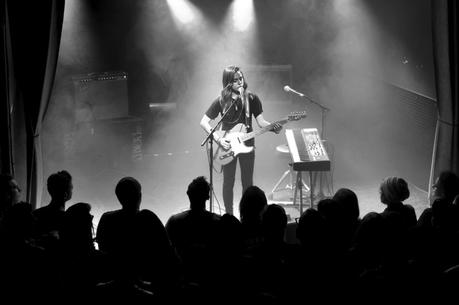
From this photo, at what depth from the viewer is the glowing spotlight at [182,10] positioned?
35.1ft

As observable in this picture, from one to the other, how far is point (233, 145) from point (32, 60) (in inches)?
92.5

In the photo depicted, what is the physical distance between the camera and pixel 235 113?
22.7ft

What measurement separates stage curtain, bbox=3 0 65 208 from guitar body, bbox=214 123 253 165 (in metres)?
1.99

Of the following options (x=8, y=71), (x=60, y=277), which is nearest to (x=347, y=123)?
(x=8, y=71)

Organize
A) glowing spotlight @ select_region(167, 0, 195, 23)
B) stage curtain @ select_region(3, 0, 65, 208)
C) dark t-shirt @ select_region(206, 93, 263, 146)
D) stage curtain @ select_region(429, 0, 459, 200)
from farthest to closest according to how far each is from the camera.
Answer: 1. glowing spotlight @ select_region(167, 0, 195, 23)
2. dark t-shirt @ select_region(206, 93, 263, 146)
3. stage curtain @ select_region(429, 0, 459, 200)
4. stage curtain @ select_region(3, 0, 65, 208)

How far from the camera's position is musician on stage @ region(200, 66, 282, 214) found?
6.80m

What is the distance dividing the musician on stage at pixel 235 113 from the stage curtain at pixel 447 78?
6.11 ft

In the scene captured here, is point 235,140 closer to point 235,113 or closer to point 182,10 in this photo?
point 235,113

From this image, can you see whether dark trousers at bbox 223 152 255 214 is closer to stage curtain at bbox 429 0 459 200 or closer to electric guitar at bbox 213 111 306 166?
electric guitar at bbox 213 111 306 166

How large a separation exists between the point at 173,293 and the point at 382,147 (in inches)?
286

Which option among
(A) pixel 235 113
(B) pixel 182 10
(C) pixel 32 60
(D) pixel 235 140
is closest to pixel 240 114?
(A) pixel 235 113

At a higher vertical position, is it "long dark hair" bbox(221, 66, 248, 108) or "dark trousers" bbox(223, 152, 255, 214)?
"long dark hair" bbox(221, 66, 248, 108)

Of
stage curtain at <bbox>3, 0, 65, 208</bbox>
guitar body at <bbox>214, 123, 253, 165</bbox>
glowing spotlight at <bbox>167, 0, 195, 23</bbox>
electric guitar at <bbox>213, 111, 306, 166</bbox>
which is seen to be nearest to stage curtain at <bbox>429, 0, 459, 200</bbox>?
electric guitar at <bbox>213, 111, 306, 166</bbox>

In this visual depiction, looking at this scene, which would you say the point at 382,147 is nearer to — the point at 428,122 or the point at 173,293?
the point at 428,122
